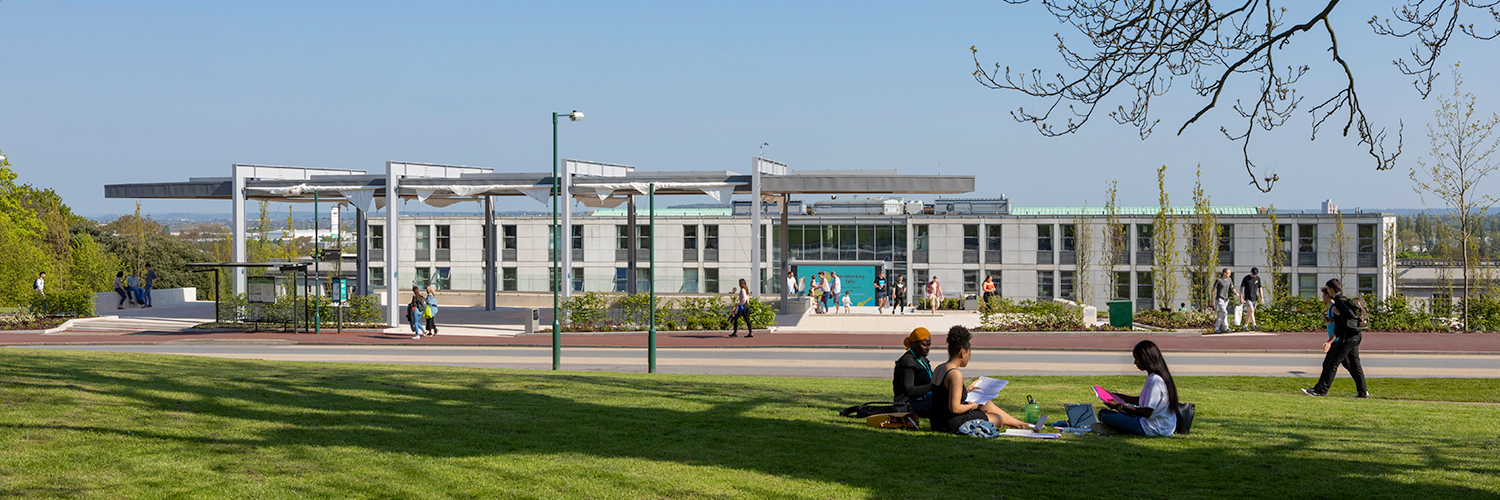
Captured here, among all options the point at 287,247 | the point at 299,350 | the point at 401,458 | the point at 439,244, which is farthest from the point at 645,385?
the point at 439,244

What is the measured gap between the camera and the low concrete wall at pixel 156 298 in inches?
1473

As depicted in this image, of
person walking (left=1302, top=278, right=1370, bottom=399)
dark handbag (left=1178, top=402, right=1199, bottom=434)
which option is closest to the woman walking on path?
person walking (left=1302, top=278, right=1370, bottom=399)

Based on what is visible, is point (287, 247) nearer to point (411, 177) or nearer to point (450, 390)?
point (411, 177)

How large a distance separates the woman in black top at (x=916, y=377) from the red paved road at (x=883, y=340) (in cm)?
1433

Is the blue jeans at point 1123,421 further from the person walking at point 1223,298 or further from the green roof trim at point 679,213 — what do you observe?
the green roof trim at point 679,213

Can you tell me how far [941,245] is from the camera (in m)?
67.1

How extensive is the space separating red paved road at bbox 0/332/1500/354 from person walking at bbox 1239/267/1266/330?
1034 mm

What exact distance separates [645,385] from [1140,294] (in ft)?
187

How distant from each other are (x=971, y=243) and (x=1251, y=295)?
4137cm

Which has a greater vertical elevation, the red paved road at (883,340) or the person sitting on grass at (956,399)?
the person sitting on grass at (956,399)

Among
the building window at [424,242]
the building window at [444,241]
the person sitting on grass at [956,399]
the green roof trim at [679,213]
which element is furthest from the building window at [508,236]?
the person sitting on grass at [956,399]

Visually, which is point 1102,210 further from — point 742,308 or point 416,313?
point 416,313

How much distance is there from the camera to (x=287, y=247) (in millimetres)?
60219

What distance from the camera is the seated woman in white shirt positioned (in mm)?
8750
